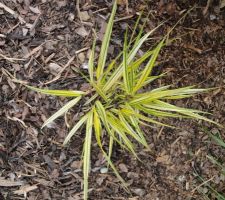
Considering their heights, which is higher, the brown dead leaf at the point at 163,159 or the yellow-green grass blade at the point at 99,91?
the yellow-green grass blade at the point at 99,91

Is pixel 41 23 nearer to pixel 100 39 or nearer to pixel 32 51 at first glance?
pixel 32 51

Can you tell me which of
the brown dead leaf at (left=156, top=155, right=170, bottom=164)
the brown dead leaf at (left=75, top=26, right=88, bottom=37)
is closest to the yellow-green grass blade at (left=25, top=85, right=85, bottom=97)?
the brown dead leaf at (left=75, top=26, right=88, bottom=37)

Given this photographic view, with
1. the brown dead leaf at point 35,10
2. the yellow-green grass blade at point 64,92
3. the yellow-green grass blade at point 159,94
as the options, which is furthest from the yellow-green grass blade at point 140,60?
the brown dead leaf at point 35,10

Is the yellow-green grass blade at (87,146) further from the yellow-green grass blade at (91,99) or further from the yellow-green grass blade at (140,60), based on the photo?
the yellow-green grass blade at (140,60)

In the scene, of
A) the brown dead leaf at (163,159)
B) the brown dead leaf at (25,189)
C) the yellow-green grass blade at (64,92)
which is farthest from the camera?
the brown dead leaf at (163,159)

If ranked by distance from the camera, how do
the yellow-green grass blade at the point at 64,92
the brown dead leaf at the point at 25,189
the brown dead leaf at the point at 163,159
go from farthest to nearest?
the brown dead leaf at the point at 163,159
the brown dead leaf at the point at 25,189
the yellow-green grass blade at the point at 64,92

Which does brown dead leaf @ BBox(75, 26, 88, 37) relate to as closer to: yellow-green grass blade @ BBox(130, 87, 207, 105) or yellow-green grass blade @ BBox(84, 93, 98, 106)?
yellow-green grass blade @ BBox(84, 93, 98, 106)

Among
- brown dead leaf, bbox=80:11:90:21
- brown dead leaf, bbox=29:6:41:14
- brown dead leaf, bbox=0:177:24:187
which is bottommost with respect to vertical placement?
brown dead leaf, bbox=0:177:24:187

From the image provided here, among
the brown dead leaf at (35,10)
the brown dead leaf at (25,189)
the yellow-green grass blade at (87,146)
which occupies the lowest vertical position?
the brown dead leaf at (25,189)
